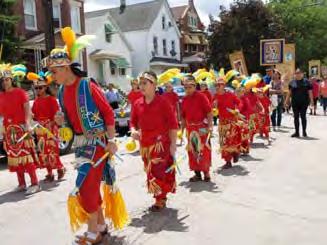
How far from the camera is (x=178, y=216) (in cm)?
598

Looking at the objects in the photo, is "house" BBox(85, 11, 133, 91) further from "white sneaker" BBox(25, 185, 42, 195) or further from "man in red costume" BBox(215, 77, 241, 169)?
"white sneaker" BBox(25, 185, 42, 195)

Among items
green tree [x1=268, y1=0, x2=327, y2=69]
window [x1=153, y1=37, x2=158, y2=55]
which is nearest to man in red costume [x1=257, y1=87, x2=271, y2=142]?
window [x1=153, y1=37, x2=158, y2=55]

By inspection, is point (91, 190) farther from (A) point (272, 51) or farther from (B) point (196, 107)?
(A) point (272, 51)

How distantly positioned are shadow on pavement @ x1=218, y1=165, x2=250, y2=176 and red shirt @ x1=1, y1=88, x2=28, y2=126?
11.4 feet

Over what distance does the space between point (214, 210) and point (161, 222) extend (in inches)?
31.4

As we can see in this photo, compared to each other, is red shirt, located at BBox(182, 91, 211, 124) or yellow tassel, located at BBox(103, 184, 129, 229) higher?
red shirt, located at BBox(182, 91, 211, 124)

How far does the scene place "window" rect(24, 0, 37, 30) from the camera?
27609 mm

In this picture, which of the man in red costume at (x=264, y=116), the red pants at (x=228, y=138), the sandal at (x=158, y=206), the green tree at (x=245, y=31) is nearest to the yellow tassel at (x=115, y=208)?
the sandal at (x=158, y=206)

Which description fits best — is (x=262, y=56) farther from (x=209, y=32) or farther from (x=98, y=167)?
(x=209, y=32)

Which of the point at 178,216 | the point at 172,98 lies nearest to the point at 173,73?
the point at 178,216

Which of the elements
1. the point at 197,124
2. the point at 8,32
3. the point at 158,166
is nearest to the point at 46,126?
the point at 197,124

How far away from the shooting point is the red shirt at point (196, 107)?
7.50 meters

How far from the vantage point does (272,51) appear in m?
18.8

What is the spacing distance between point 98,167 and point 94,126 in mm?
400
